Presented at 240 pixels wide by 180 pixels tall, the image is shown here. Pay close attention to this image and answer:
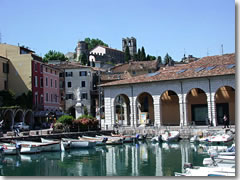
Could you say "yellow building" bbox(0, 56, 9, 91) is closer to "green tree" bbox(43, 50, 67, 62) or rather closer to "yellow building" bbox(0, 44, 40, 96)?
"yellow building" bbox(0, 44, 40, 96)

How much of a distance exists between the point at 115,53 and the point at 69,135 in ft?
295

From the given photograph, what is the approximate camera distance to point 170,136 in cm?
2948

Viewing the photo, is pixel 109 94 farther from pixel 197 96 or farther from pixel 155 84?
pixel 197 96

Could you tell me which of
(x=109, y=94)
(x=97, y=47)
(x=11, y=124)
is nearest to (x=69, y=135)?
(x=109, y=94)

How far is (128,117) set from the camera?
40.2 metres

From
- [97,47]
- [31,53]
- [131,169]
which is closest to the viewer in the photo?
[131,169]

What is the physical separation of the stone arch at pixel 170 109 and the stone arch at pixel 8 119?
14.3 m

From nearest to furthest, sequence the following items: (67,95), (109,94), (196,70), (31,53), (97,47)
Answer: (196,70), (109,94), (31,53), (67,95), (97,47)

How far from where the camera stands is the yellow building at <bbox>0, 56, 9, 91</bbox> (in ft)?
130

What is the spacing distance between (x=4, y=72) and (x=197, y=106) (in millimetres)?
19760

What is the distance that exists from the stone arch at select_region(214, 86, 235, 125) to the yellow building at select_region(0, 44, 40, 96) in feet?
65.3

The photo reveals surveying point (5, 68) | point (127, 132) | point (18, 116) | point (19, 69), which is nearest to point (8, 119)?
point (18, 116)

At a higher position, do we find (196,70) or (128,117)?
(196,70)

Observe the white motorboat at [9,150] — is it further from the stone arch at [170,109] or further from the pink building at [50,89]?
the pink building at [50,89]
